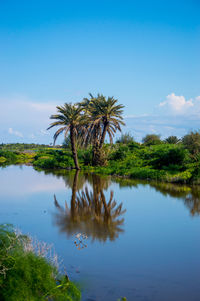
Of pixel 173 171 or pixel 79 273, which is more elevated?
pixel 173 171

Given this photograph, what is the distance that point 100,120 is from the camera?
30516 mm

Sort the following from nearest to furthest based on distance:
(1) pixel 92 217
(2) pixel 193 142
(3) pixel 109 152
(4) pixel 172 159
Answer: (1) pixel 92 217 < (4) pixel 172 159 < (2) pixel 193 142 < (3) pixel 109 152

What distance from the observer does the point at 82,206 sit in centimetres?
1276

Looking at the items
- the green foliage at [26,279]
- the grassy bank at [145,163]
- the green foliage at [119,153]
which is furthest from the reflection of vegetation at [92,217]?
the green foliage at [119,153]

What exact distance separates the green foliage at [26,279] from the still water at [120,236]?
75cm

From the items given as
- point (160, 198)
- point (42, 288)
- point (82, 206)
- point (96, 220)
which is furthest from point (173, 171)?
point (42, 288)

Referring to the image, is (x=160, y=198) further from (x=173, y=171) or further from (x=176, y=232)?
(x=173, y=171)

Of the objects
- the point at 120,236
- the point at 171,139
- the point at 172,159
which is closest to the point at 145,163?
the point at 172,159

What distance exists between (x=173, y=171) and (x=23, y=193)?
12.7 meters

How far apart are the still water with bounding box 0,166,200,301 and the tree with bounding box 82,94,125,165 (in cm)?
1479

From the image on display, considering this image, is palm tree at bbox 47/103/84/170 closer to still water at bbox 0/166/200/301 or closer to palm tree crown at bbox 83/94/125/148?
palm tree crown at bbox 83/94/125/148

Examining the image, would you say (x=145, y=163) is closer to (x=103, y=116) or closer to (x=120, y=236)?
(x=103, y=116)

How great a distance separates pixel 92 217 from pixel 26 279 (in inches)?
255

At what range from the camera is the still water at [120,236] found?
559 centimetres
